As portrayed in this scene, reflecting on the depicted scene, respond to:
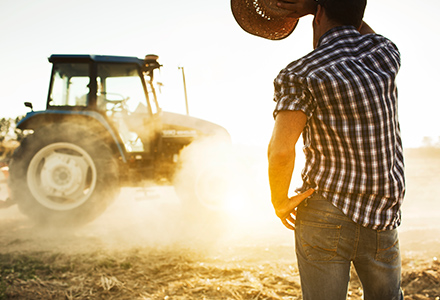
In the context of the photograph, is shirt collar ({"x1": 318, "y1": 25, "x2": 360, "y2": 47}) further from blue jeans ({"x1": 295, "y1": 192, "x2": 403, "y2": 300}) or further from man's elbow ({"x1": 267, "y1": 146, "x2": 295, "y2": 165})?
blue jeans ({"x1": 295, "y1": 192, "x2": 403, "y2": 300})

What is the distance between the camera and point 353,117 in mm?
1140

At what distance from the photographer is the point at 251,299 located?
108 inches

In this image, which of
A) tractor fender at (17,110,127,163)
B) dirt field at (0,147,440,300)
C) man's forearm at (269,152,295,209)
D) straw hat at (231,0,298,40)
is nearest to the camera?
man's forearm at (269,152,295,209)

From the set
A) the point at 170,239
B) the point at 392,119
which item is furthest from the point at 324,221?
the point at 170,239

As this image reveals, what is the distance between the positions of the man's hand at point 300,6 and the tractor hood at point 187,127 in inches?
174

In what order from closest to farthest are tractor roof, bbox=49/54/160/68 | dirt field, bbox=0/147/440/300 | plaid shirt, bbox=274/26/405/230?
plaid shirt, bbox=274/26/405/230 → dirt field, bbox=0/147/440/300 → tractor roof, bbox=49/54/160/68

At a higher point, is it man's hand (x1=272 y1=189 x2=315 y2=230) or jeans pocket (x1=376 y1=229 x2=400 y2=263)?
man's hand (x1=272 y1=189 x2=315 y2=230)

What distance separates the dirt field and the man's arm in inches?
71.9

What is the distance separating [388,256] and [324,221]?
11.5 inches

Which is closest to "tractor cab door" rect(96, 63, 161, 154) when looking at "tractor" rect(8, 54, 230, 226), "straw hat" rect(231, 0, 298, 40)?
"tractor" rect(8, 54, 230, 226)

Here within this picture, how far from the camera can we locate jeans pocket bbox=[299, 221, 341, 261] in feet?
3.87

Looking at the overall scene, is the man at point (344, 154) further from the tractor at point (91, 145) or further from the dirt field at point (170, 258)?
the tractor at point (91, 145)

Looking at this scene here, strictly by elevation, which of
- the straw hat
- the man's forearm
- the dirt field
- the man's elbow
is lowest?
the dirt field

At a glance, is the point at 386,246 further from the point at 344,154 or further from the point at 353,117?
the point at 353,117
